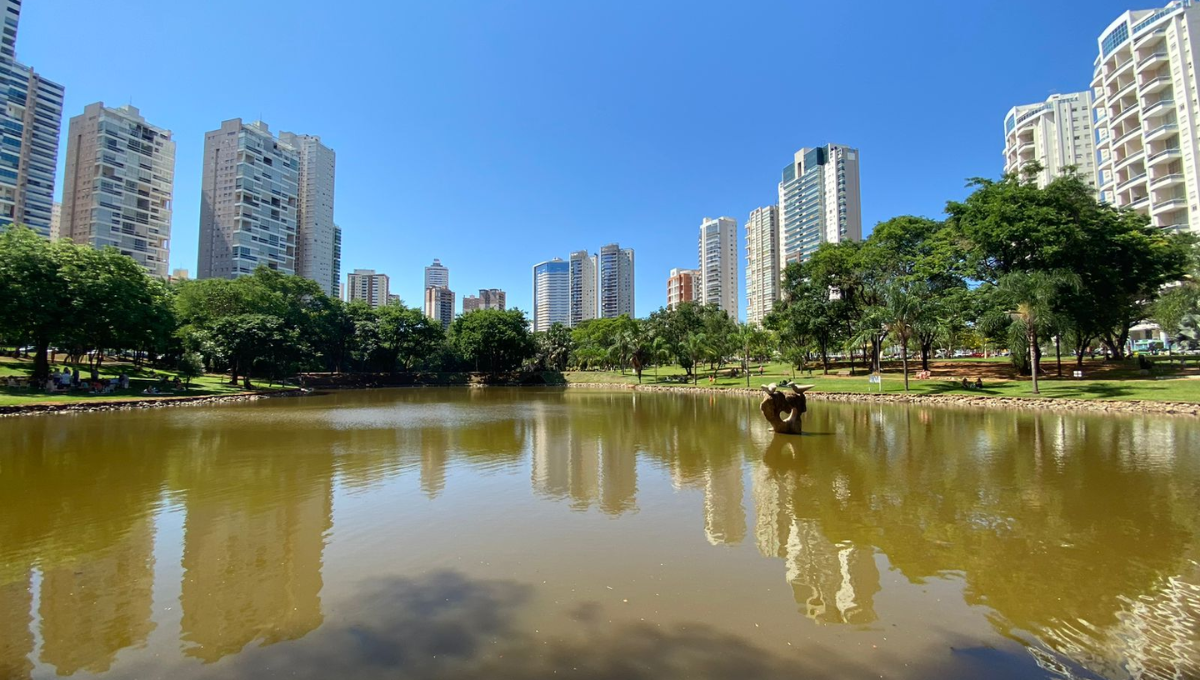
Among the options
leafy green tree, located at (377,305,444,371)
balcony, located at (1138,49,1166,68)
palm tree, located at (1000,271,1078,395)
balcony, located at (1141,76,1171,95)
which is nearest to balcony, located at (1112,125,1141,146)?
balcony, located at (1141,76,1171,95)

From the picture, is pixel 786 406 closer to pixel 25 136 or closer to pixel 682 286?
pixel 25 136

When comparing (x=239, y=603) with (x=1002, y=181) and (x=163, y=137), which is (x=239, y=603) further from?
(x=163, y=137)

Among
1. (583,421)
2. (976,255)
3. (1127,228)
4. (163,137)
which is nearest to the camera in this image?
(583,421)

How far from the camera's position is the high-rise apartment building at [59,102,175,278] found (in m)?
77.9

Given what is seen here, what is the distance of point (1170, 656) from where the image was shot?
425cm

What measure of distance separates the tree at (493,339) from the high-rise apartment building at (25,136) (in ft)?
179

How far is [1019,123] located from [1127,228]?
64.8 m

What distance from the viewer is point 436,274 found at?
602 ft

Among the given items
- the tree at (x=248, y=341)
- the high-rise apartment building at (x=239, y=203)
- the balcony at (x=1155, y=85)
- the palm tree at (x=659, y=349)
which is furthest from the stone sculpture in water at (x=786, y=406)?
the high-rise apartment building at (x=239, y=203)

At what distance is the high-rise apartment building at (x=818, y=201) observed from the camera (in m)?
109

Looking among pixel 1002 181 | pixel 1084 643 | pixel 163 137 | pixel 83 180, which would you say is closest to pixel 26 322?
pixel 1084 643

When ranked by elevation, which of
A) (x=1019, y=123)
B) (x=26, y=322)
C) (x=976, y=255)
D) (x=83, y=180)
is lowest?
(x=26, y=322)

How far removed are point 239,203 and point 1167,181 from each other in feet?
394

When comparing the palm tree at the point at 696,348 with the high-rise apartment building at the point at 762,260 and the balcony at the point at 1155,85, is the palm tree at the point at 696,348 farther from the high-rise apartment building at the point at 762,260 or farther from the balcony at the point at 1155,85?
the high-rise apartment building at the point at 762,260
